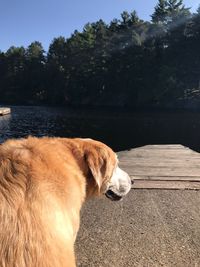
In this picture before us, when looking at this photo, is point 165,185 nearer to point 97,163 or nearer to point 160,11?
point 97,163

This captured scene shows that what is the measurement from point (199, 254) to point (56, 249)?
8.33ft

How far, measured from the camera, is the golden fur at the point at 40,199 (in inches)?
67.2

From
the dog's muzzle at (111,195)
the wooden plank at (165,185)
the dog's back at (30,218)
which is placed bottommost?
the wooden plank at (165,185)

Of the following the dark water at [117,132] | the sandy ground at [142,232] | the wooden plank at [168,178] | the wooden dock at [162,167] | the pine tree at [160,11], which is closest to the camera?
the sandy ground at [142,232]

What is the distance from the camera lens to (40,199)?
6.15ft

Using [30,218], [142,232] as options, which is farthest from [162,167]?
[30,218]

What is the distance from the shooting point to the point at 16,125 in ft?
96.6

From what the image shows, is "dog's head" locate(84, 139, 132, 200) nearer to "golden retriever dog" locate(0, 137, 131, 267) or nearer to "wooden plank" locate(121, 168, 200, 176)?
"golden retriever dog" locate(0, 137, 131, 267)

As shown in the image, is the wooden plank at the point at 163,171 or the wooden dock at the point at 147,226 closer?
the wooden dock at the point at 147,226

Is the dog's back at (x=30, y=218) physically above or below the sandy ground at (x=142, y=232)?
above

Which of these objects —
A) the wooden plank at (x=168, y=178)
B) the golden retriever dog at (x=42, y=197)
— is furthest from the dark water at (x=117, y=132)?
the golden retriever dog at (x=42, y=197)

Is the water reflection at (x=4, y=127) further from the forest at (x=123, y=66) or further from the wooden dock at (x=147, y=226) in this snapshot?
the forest at (x=123, y=66)

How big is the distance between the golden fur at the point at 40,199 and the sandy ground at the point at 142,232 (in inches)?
67.9

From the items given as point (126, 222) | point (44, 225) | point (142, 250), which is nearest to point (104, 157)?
point (44, 225)
